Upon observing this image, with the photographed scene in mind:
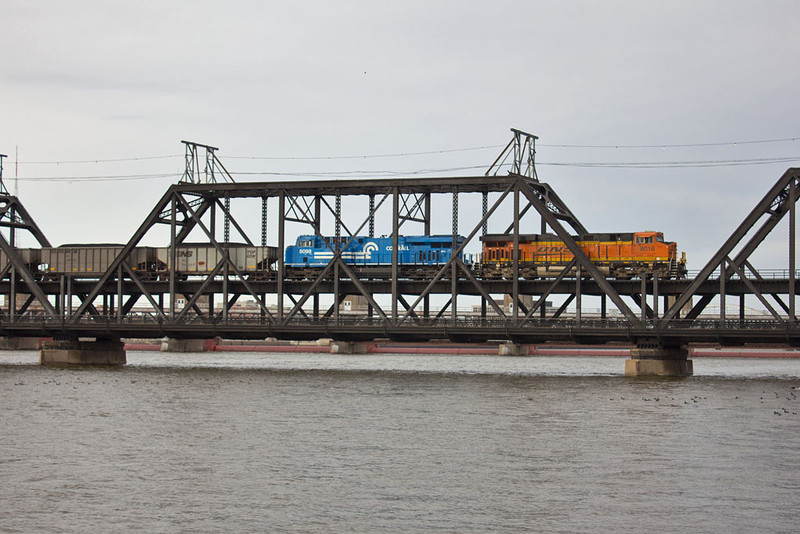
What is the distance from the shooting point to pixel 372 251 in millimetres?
85375

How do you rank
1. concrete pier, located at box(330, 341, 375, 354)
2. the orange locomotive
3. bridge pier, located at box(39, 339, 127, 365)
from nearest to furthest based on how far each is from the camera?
the orange locomotive
bridge pier, located at box(39, 339, 127, 365)
concrete pier, located at box(330, 341, 375, 354)

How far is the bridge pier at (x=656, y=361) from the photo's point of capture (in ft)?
230

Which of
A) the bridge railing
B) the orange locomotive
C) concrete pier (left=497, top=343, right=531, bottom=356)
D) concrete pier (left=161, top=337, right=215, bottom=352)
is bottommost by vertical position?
concrete pier (left=497, top=343, right=531, bottom=356)

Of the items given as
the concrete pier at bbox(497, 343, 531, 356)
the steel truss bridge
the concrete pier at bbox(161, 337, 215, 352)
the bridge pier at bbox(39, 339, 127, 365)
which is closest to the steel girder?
the steel truss bridge

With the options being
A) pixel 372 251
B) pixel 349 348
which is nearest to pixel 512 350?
pixel 349 348

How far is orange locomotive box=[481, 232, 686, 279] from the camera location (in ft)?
258

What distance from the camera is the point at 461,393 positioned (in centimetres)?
5991

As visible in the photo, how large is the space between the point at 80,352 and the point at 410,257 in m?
28.6

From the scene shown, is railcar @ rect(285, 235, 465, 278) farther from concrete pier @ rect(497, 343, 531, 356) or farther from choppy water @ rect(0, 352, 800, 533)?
concrete pier @ rect(497, 343, 531, 356)

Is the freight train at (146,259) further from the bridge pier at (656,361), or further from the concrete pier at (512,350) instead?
the concrete pier at (512,350)

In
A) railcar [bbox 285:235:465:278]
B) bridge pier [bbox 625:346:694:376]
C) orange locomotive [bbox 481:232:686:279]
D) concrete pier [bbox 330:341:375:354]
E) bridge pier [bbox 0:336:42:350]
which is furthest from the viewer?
bridge pier [bbox 0:336:42:350]

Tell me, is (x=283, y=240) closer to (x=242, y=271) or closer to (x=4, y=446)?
(x=242, y=271)

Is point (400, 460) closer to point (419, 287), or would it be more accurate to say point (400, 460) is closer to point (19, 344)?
point (419, 287)

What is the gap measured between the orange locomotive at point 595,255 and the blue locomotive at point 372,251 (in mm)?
3478
